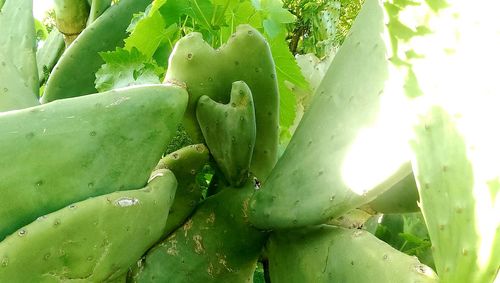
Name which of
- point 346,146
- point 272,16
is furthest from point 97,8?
point 346,146

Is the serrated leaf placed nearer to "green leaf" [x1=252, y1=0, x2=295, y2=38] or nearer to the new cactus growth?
A: "green leaf" [x1=252, y1=0, x2=295, y2=38]

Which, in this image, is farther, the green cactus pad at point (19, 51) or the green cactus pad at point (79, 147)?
the green cactus pad at point (19, 51)

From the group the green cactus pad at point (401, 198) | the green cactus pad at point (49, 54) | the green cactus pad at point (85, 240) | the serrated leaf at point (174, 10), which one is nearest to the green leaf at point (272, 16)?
the serrated leaf at point (174, 10)

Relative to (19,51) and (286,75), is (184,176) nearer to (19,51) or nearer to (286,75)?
(286,75)

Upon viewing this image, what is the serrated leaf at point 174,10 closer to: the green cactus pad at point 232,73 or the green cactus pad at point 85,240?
the green cactus pad at point 232,73

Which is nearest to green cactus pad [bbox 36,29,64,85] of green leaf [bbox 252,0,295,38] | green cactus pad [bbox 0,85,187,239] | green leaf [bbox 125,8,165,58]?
green leaf [bbox 125,8,165,58]

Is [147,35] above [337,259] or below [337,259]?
above

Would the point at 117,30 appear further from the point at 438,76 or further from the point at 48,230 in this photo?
the point at 438,76
